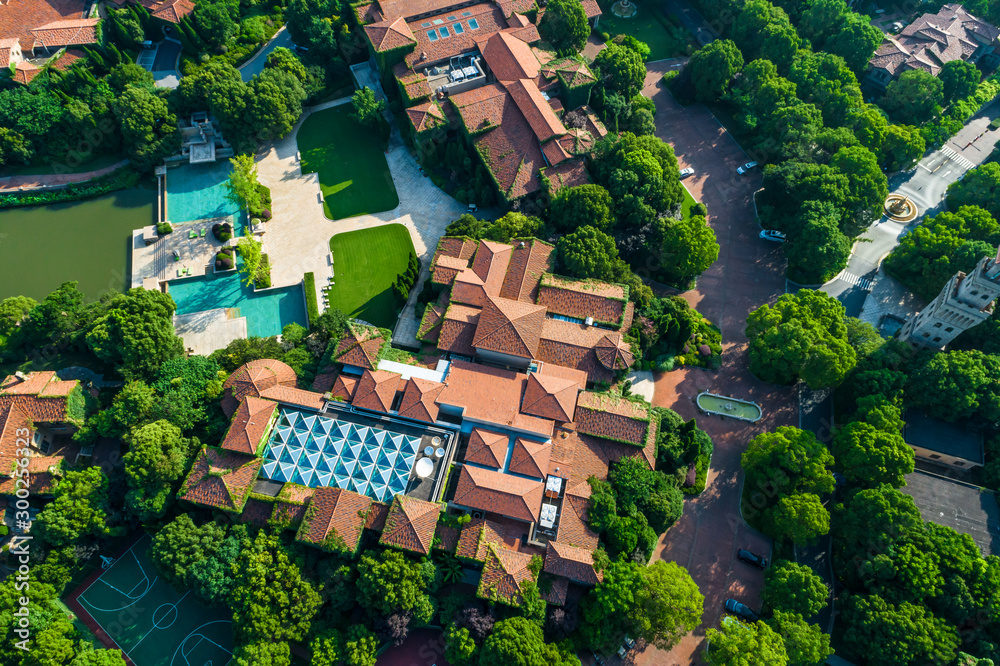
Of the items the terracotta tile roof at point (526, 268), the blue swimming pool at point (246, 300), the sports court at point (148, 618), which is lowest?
the sports court at point (148, 618)

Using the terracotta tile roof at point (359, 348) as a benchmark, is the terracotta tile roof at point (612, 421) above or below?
below

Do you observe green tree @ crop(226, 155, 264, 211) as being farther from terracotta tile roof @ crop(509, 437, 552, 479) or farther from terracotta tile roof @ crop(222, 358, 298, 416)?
terracotta tile roof @ crop(509, 437, 552, 479)

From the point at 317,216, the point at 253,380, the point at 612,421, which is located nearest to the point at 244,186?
the point at 317,216

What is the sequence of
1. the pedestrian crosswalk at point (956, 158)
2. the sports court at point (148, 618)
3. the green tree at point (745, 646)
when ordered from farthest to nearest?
1. the pedestrian crosswalk at point (956, 158)
2. the sports court at point (148, 618)
3. the green tree at point (745, 646)

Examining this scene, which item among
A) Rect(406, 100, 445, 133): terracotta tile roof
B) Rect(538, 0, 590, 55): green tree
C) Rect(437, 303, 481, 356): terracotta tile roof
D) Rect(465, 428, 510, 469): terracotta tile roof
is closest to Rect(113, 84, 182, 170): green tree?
Rect(406, 100, 445, 133): terracotta tile roof

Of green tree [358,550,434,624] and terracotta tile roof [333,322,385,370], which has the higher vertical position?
terracotta tile roof [333,322,385,370]

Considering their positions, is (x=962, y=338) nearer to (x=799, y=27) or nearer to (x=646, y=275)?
(x=646, y=275)

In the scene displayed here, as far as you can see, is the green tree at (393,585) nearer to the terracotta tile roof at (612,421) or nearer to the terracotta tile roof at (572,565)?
the terracotta tile roof at (572,565)

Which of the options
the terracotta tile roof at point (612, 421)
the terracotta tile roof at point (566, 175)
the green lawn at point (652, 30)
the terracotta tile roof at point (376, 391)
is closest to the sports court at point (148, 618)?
the terracotta tile roof at point (376, 391)
